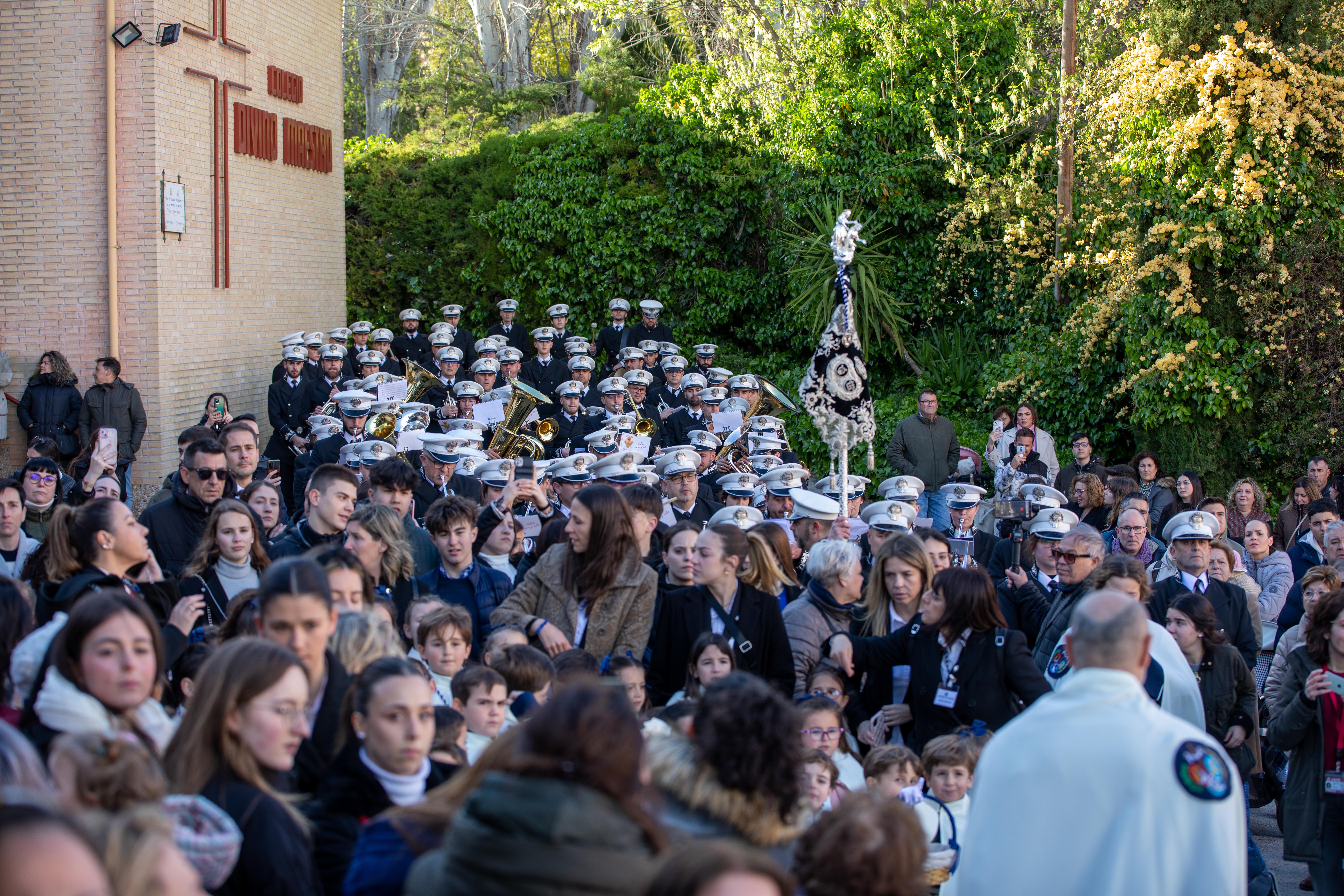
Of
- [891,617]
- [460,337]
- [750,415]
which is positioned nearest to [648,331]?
[460,337]

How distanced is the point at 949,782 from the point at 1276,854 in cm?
345

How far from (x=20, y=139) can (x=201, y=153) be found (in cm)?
188

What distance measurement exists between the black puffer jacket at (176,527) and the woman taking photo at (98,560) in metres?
1.69

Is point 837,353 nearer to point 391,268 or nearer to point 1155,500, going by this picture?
point 1155,500

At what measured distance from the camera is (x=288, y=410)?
13.4 meters

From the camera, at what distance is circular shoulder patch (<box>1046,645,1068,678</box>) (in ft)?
18.6

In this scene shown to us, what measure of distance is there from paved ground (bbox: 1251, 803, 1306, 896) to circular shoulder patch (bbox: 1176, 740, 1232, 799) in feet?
11.9

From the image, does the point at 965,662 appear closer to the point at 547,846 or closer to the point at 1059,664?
the point at 1059,664

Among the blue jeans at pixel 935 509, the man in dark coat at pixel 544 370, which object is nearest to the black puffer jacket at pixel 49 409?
the man in dark coat at pixel 544 370

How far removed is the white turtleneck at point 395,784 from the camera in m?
3.35

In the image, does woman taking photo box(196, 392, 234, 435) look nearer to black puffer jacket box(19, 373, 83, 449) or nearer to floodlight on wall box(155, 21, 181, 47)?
black puffer jacket box(19, 373, 83, 449)

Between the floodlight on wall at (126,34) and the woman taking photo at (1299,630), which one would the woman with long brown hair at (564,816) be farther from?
the floodlight on wall at (126,34)

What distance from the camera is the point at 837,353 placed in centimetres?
920

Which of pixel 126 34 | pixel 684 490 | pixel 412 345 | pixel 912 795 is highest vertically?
pixel 126 34
